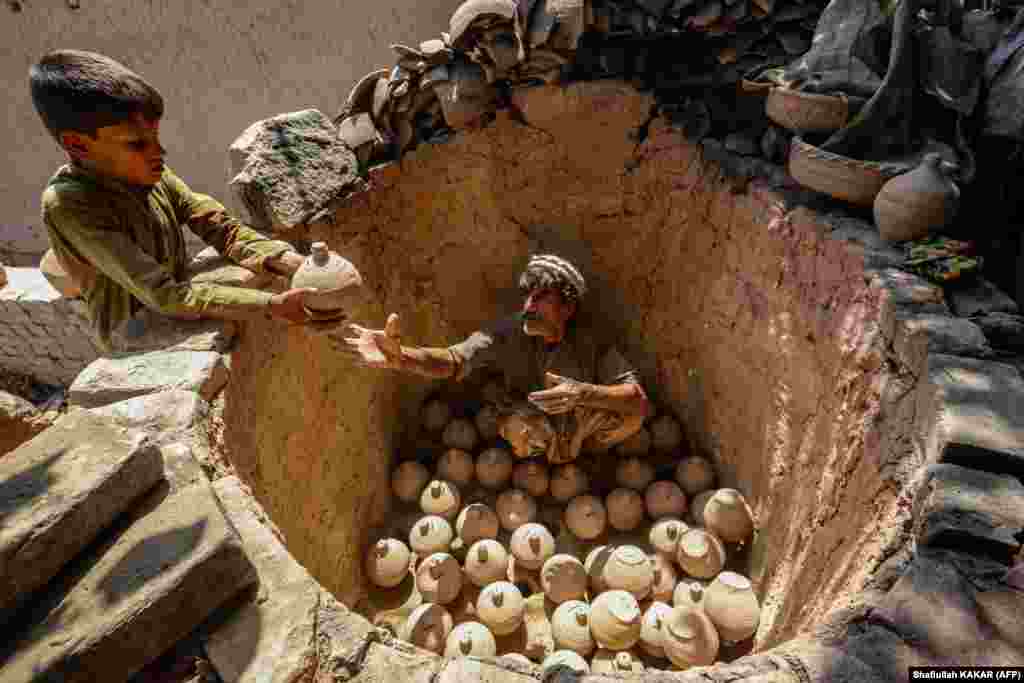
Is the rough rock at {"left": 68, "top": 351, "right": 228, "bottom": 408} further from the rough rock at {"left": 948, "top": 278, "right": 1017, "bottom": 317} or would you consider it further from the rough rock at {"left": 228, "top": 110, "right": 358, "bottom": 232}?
the rough rock at {"left": 948, "top": 278, "right": 1017, "bottom": 317}

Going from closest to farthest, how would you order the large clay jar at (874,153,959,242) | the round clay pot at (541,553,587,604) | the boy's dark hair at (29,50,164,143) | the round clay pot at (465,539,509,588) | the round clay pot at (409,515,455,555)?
the boy's dark hair at (29,50,164,143) < the large clay jar at (874,153,959,242) < the round clay pot at (541,553,587,604) < the round clay pot at (465,539,509,588) < the round clay pot at (409,515,455,555)

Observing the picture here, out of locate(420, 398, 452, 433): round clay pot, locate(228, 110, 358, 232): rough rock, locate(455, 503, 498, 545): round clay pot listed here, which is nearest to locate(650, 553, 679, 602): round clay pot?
locate(455, 503, 498, 545): round clay pot

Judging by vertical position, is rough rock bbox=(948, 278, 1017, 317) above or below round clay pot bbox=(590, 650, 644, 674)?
above

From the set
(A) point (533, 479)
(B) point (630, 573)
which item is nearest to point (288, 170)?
(A) point (533, 479)

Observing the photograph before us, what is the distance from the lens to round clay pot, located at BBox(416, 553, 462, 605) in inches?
133

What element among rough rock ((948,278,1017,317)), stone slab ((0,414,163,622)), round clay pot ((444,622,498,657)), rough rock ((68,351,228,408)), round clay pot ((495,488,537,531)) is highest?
stone slab ((0,414,163,622))

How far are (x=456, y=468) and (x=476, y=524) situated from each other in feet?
1.57

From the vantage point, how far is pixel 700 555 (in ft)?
11.0

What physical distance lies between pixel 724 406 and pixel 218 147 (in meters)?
6.22

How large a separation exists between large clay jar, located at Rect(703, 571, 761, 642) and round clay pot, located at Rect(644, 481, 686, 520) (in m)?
0.70

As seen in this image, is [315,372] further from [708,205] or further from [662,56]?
[662,56]

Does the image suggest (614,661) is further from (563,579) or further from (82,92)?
(82,92)

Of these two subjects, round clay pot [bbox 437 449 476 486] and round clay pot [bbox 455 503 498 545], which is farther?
round clay pot [bbox 437 449 476 486]

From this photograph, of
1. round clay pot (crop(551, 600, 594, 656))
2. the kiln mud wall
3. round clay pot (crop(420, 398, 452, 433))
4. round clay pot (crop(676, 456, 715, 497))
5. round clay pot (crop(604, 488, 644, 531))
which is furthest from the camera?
round clay pot (crop(420, 398, 452, 433))
